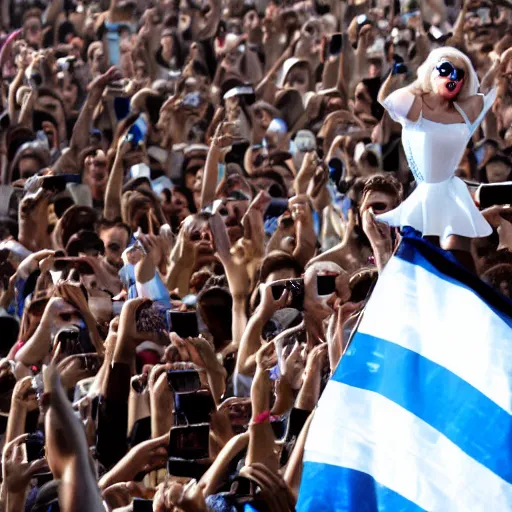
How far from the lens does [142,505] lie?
22.0 ft

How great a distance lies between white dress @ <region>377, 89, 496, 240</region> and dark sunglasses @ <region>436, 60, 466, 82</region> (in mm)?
119

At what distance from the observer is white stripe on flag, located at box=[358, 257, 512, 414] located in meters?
6.28

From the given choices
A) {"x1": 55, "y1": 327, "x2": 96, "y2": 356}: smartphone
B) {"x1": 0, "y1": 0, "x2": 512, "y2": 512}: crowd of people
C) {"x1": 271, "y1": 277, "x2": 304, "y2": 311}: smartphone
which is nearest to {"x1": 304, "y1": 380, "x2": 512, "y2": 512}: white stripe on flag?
{"x1": 0, "y1": 0, "x2": 512, "y2": 512}: crowd of people

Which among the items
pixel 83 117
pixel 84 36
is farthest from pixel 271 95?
pixel 84 36

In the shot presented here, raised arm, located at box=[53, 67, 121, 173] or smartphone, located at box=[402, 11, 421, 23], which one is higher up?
smartphone, located at box=[402, 11, 421, 23]

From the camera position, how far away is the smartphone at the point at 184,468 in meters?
7.18

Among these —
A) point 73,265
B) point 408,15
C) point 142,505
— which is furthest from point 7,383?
point 408,15

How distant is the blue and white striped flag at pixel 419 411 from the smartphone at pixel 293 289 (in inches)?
74.8

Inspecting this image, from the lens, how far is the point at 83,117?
44.5ft

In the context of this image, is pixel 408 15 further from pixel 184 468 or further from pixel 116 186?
pixel 184 468

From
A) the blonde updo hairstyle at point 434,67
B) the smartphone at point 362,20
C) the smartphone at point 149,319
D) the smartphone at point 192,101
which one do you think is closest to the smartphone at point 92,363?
the smartphone at point 149,319

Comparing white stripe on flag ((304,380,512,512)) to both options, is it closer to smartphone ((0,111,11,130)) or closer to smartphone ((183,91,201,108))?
smartphone ((183,91,201,108))

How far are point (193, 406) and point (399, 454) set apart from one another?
1.45m

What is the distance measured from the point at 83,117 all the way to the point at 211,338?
4.51m
